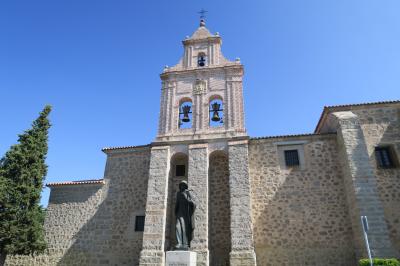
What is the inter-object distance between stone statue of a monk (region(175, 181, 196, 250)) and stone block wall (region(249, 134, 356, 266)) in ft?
14.8

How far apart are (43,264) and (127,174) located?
17.3 feet

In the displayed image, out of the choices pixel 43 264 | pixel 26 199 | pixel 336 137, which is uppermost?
pixel 336 137

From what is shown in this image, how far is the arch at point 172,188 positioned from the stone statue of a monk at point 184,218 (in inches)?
160

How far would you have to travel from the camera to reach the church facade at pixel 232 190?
1070 centimetres

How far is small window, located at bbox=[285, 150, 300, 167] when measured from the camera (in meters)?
12.3

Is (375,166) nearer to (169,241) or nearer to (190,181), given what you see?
(190,181)

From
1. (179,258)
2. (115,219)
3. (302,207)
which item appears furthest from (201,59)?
(179,258)

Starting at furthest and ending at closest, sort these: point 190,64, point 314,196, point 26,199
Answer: point 190,64 < point 26,199 < point 314,196

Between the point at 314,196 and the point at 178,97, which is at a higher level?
the point at 178,97

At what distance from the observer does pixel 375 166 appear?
441 inches

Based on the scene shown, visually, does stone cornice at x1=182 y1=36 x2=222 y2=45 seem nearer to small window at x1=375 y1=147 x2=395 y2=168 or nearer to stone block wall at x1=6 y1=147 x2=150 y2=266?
stone block wall at x1=6 y1=147 x2=150 y2=266

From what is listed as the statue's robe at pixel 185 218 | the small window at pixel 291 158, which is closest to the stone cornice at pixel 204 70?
the small window at pixel 291 158

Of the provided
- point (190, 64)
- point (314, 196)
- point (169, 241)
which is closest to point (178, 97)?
point (190, 64)

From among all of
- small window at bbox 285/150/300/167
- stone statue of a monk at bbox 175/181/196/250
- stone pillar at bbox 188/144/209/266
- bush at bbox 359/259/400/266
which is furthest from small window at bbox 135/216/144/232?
bush at bbox 359/259/400/266
